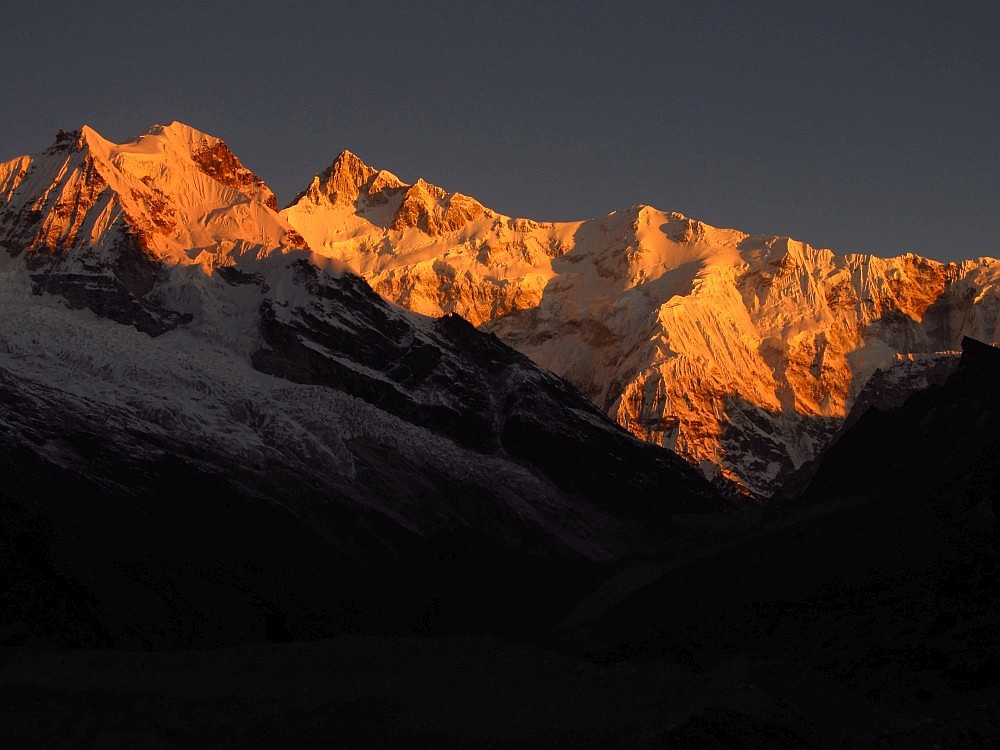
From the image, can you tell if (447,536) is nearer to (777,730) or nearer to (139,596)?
(139,596)

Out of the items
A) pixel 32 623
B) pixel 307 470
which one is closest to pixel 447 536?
pixel 307 470

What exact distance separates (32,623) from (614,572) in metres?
93.2

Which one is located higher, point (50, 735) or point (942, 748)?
point (942, 748)

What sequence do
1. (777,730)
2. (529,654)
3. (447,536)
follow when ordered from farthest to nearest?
(447,536) → (529,654) → (777,730)


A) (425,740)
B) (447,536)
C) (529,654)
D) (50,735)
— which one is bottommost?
(50,735)

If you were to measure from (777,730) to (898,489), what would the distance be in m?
105

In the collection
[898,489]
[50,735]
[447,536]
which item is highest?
[898,489]

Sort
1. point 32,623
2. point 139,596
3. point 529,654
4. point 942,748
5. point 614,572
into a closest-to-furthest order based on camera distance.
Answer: point 942,748 → point 529,654 → point 32,623 → point 139,596 → point 614,572

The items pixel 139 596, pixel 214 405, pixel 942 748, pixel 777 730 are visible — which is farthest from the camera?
pixel 214 405

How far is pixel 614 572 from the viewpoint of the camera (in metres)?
164

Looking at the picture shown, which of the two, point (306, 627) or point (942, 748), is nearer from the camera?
point (942, 748)

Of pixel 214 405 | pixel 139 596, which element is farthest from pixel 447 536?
pixel 139 596

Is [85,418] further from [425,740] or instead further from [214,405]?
[425,740]

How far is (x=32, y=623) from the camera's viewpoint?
252ft
